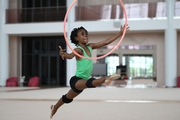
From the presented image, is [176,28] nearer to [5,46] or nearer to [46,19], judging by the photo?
[46,19]

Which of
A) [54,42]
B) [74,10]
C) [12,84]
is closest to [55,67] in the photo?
[54,42]

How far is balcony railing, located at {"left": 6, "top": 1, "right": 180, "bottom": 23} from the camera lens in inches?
871

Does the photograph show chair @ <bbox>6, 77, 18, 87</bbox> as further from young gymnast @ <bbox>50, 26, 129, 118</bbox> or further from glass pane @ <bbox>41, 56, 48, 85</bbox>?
young gymnast @ <bbox>50, 26, 129, 118</bbox>

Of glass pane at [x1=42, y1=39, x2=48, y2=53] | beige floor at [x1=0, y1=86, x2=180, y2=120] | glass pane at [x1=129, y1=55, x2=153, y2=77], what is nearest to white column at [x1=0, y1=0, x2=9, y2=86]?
glass pane at [x1=42, y1=39, x2=48, y2=53]

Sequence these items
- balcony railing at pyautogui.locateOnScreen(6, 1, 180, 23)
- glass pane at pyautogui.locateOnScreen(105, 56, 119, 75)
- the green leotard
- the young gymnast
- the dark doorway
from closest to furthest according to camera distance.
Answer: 1. the young gymnast
2. the green leotard
3. balcony railing at pyautogui.locateOnScreen(6, 1, 180, 23)
4. the dark doorway
5. glass pane at pyautogui.locateOnScreen(105, 56, 119, 75)

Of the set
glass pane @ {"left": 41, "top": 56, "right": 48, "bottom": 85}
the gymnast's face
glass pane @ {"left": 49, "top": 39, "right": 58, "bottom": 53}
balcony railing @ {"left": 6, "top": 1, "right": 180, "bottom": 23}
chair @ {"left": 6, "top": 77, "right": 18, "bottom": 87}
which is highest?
balcony railing @ {"left": 6, "top": 1, "right": 180, "bottom": 23}

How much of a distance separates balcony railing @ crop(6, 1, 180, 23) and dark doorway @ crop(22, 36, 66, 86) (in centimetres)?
263

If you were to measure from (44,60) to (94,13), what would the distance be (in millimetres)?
7086

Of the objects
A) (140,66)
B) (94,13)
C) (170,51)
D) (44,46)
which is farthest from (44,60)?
(170,51)

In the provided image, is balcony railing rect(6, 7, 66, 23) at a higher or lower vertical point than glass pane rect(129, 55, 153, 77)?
higher


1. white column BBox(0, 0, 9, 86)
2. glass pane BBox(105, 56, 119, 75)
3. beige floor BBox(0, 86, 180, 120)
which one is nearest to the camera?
beige floor BBox(0, 86, 180, 120)

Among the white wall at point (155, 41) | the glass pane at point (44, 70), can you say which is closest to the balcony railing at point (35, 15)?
the glass pane at point (44, 70)

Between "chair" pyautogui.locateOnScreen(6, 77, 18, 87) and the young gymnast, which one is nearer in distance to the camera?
the young gymnast

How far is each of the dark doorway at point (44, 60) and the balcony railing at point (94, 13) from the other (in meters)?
2.63
